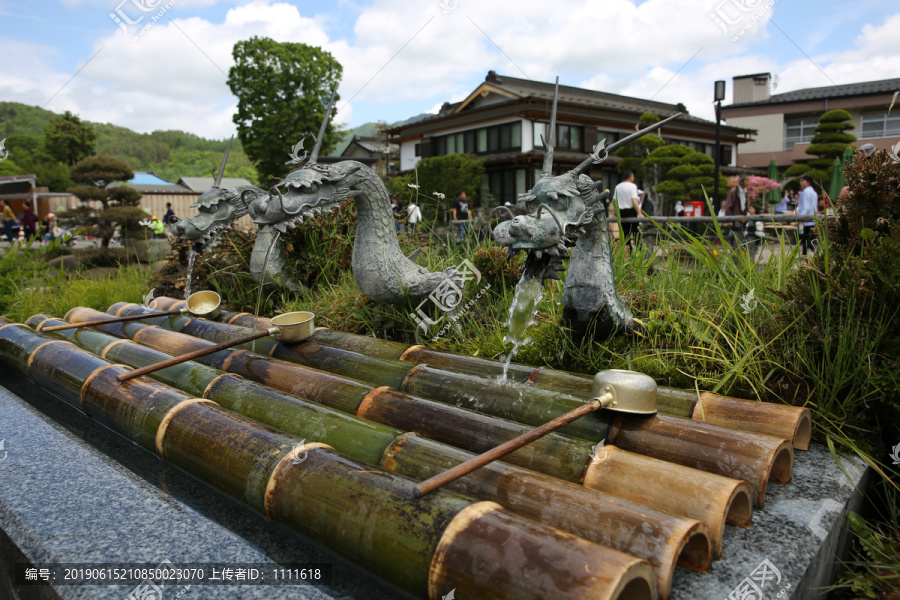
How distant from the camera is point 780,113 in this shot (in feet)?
109

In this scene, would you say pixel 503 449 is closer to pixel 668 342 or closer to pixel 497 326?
pixel 668 342

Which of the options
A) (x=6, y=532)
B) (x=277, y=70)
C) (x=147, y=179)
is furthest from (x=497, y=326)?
(x=147, y=179)

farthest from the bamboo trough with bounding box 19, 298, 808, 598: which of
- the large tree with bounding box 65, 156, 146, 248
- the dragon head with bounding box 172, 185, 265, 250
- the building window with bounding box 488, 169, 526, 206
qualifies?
the building window with bounding box 488, 169, 526, 206

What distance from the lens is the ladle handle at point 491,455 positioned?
1452mm

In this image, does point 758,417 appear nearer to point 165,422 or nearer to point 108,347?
point 165,422

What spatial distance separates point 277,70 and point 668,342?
29164 millimetres

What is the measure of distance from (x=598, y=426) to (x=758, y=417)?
0.60 m

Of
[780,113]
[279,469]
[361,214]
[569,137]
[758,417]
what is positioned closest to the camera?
[279,469]

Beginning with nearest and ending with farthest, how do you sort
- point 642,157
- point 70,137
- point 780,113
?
point 642,157 < point 70,137 < point 780,113

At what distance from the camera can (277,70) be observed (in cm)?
2761

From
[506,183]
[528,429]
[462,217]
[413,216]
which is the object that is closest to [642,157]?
[506,183]

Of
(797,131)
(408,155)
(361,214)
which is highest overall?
(797,131)

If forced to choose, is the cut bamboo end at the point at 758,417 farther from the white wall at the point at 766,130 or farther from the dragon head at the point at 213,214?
the white wall at the point at 766,130

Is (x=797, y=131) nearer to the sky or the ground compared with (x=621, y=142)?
nearer to the sky
